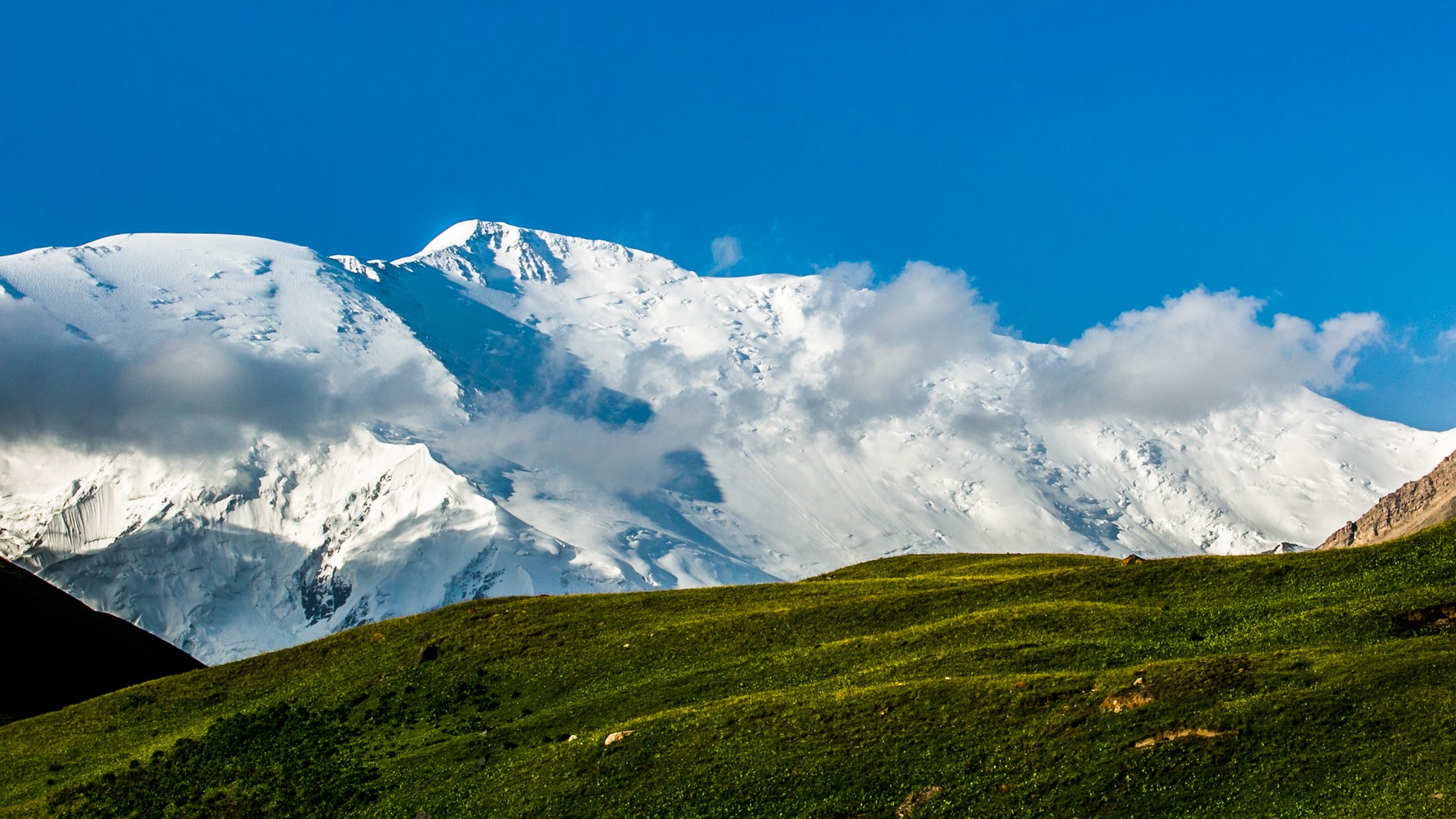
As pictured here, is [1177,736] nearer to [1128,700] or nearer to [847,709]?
[1128,700]

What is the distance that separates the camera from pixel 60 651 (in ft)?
538

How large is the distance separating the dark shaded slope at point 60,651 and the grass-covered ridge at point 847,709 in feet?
294

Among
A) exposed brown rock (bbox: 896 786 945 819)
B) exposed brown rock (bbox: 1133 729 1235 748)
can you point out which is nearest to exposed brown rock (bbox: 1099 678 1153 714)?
exposed brown rock (bbox: 1133 729 1235 748)

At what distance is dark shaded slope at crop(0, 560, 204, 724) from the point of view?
138 metres

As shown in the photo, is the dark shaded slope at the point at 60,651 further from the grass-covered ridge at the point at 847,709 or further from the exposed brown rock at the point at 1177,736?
the exposed brown rock at the point at 1177,736

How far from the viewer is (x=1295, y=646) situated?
44.6m

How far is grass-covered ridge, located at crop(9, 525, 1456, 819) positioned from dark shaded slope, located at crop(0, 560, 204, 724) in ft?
294

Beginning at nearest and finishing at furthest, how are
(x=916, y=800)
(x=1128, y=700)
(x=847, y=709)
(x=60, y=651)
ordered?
(x=916, y=800) < (x=1128, y=700) < (x=847, y=709) < (x=60, y=651)

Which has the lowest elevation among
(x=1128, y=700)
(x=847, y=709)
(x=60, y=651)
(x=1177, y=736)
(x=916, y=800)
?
(x=916, y=800)

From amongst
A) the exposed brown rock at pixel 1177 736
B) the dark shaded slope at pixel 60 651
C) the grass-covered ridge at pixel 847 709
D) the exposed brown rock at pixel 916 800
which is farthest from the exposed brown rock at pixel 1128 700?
the dark shaded slope at pixel 60 651

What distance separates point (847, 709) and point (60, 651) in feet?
513

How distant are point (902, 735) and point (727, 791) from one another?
20.7 ft

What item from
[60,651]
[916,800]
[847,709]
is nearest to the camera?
[916,800]

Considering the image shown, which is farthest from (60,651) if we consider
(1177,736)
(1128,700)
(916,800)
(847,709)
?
(1177,736)
